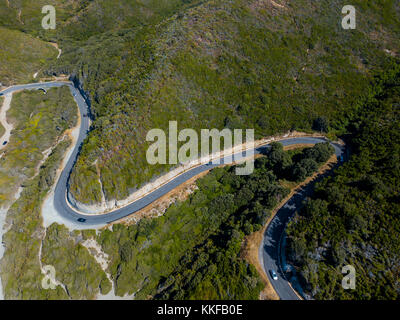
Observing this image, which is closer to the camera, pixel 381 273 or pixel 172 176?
pixel 381 273

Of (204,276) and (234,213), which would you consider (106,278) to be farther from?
(234,213)

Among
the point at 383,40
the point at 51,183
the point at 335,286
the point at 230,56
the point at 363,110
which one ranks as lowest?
the point at 335,286

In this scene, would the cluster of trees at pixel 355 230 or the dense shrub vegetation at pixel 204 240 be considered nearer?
the cluster of trees at pixel 355 230

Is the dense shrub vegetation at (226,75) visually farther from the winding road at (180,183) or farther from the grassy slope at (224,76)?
the winding road at (180,183)

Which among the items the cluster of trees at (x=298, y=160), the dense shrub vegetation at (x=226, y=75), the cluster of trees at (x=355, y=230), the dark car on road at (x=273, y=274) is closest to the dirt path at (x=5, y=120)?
the dense shrub vegetation at (x=226, y=75)

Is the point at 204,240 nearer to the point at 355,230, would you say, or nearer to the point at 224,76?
the point at 355,230

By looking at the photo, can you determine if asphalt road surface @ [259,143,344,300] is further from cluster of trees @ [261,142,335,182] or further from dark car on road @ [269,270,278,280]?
cluster of trees @ [261,142,335,182]

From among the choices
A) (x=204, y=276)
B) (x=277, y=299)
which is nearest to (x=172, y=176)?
(x=204, y=276)
